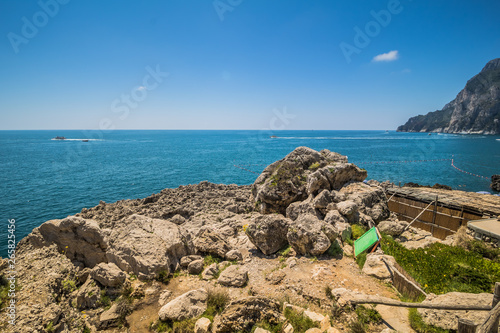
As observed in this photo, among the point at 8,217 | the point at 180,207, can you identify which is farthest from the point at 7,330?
the point at 8,217

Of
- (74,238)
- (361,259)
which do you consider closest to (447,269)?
(361,259)

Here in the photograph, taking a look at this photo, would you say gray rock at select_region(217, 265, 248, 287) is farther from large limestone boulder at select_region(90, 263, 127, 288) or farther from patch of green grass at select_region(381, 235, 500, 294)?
patch of green grass at select_region(381, 235, 500, 294)

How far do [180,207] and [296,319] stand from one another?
20.5m

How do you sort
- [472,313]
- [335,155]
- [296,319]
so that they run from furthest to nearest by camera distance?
[335,155]
[296,319]
[472,313]

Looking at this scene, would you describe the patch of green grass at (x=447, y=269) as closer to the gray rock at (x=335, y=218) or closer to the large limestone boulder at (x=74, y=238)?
the gray rock at (x=335, y=218)

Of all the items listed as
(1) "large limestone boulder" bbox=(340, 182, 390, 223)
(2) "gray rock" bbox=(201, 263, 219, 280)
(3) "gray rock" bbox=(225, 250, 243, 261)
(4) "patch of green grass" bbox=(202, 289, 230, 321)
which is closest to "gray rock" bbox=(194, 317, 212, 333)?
(4) "patch of green grass" bbox=(202, 289, 230, 321)

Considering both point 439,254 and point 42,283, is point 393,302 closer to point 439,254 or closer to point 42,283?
point 439,254

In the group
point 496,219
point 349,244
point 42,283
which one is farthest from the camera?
point 496,219

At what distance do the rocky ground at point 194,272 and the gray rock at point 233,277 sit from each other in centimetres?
5

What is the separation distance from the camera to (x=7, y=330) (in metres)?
6.23

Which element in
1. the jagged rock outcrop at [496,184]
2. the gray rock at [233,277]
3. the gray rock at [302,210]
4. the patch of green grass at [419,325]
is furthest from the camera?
the jagged rock outcrop at [496,184]

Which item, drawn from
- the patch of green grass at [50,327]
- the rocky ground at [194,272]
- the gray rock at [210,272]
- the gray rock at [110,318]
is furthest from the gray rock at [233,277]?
the patch of green grass at [50,327]

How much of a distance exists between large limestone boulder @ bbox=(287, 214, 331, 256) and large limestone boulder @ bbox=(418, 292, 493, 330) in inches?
190

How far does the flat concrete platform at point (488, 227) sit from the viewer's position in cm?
1370
